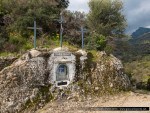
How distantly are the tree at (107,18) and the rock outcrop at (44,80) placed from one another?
29.8 ft

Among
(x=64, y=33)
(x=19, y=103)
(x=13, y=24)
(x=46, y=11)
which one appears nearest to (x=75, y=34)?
(x=64, y=33)

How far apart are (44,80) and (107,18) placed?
1387 centimetres

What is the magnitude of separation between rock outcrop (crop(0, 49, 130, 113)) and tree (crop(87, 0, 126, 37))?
9.09 metres

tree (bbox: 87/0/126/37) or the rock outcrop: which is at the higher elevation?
tree (bbox: 87/0/126/37)

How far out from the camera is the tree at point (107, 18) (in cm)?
3478

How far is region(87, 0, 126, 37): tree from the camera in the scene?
34781 millimetres

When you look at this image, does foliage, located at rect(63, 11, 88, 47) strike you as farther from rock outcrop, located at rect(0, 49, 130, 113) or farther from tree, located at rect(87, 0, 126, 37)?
rock outcrop, located at rect(0, 49, 130, 113)

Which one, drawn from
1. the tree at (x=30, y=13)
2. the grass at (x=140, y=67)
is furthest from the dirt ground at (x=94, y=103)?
the grass at (x=140, y=67)

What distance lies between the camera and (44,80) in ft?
78.6

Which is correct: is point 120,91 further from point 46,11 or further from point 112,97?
point 46,11

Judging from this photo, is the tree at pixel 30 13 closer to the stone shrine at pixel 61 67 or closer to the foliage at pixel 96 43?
the foliage at pixel 96 43

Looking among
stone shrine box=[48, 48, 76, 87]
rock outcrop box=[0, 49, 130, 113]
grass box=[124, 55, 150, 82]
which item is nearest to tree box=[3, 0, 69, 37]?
rock outcrop box=[0, 49, 130, 113]

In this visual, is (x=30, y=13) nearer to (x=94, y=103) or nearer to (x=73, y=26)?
(x=73, y=26)

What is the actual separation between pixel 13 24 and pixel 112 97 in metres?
10.8
